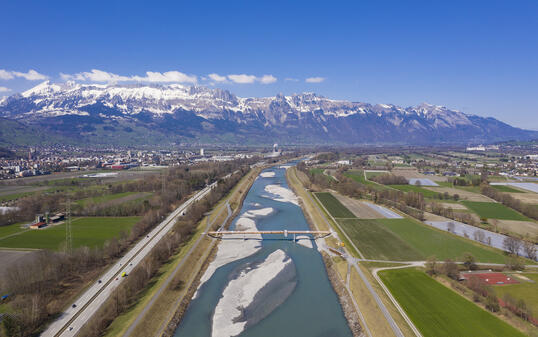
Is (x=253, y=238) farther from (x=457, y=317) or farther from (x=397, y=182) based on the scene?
(x=397, y=182)

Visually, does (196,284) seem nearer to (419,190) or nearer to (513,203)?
(513,203)

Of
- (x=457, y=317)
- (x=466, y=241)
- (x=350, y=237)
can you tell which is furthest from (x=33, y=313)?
(x=466, y=241)

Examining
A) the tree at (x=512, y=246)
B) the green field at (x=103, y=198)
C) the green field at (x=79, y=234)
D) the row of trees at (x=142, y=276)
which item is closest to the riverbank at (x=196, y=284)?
the row of trees at (x=142, y=276)

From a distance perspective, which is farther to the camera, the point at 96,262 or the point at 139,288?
the point at 96,262

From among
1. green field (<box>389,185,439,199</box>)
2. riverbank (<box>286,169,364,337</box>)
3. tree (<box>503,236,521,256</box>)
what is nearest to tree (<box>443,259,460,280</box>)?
riverbank (<box>286,169,364,337</box>)

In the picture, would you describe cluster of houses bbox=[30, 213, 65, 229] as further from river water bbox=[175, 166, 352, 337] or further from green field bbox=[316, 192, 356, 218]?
green field bbox=[316, 192, 356, 218]

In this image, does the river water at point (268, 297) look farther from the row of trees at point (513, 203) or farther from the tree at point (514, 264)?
the row of trees at point (513, 203)

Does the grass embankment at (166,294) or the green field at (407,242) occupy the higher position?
the green field at (407,242)

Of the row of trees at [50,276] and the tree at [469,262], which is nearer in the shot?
the row of trees at [50,276]
